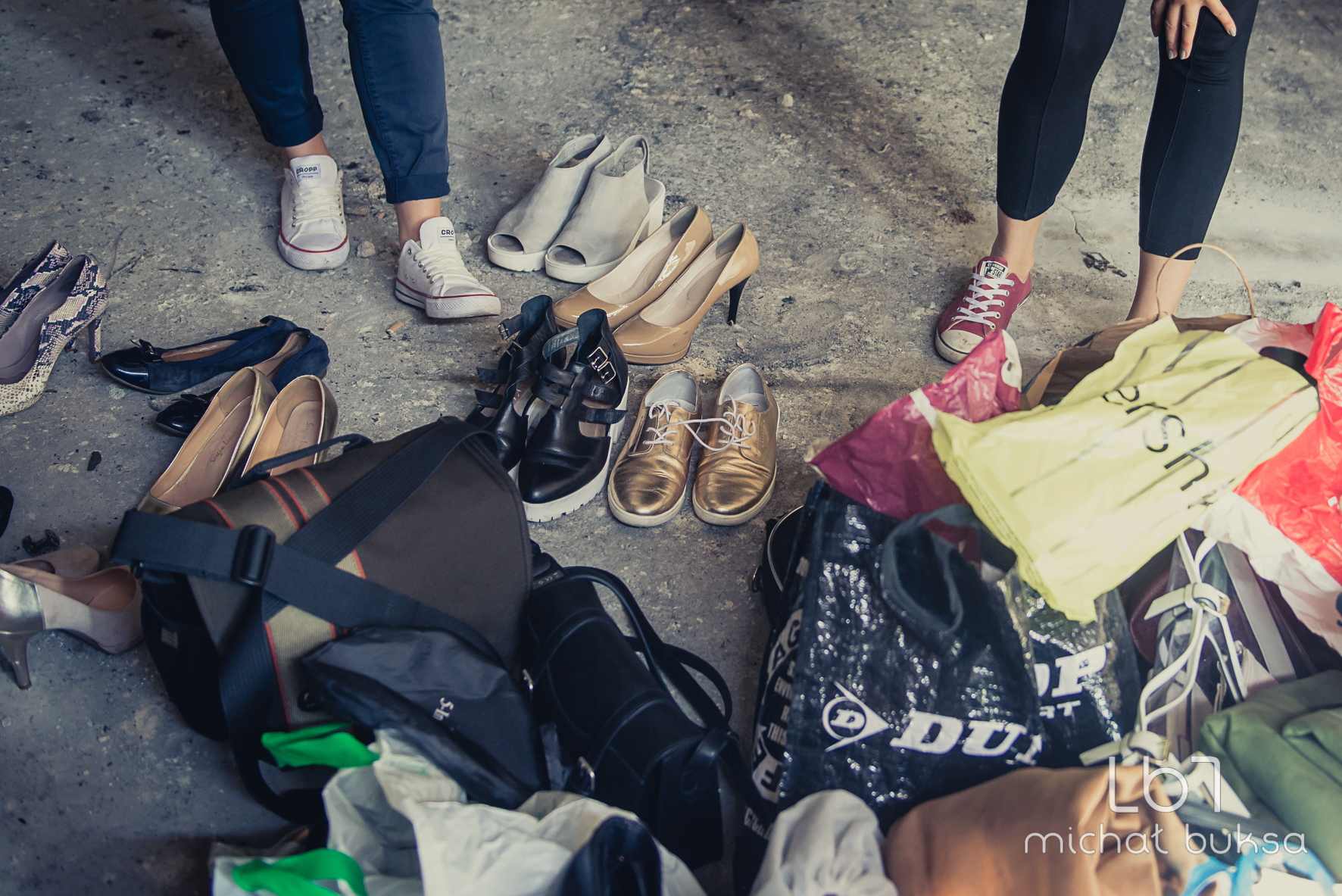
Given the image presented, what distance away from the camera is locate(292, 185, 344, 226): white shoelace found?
6.31 ft

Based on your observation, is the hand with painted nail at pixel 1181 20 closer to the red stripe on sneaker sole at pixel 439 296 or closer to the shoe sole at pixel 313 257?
the red stripe on sneaker sole at pixel 439 296

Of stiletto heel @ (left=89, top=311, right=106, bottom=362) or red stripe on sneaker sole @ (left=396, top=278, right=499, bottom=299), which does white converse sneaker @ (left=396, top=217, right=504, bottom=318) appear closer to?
red stripe on sneaker sole @ (left=396, top=278, right=499, bottom=299)

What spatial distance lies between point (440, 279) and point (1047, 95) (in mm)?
1259

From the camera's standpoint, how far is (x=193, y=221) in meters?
2.04

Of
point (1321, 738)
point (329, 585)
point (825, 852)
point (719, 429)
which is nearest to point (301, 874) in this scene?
point (329, 585)

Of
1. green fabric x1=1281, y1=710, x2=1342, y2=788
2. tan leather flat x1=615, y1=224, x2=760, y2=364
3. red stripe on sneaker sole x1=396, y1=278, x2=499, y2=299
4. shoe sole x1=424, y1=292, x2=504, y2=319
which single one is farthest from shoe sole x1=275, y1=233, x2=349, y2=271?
green fabric x1=1281, y1=710, x2=1342, y2=788

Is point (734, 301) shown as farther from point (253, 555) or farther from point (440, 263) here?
point (253, 555)

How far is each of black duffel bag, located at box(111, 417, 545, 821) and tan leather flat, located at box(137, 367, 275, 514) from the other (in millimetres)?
368

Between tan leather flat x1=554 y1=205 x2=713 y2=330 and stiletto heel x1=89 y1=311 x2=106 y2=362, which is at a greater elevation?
tan leather flat x1=554 y1=205 x2=713 y2=330

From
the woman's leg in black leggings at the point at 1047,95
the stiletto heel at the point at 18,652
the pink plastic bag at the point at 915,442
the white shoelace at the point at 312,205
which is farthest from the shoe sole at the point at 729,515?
the white shoelace at the point at 312,205

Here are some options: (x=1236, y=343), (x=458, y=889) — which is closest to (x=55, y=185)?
(x=458, y=889)

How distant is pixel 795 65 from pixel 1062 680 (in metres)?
2.31

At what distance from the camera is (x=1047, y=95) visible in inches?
62.2

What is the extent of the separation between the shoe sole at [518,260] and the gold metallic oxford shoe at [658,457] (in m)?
0.54
